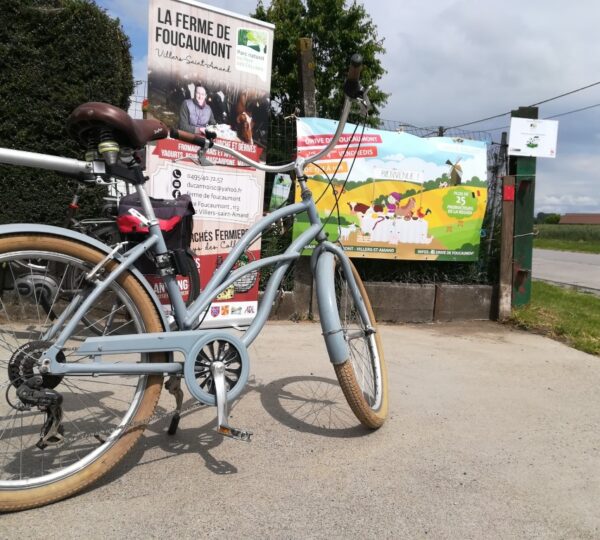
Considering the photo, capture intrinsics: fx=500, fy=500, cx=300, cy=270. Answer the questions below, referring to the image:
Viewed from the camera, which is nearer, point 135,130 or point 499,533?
point 499,533

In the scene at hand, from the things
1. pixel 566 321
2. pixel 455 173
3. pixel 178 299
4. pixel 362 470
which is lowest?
pixel 362 470

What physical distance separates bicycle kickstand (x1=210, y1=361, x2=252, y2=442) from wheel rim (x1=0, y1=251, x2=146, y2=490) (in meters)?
0.31

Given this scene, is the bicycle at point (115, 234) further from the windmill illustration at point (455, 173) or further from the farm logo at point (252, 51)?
the windmill illustration at point (455, 173)

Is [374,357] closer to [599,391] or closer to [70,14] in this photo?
[599,391]

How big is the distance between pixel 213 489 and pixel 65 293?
1071 millimetres

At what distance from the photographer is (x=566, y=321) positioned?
587 cm

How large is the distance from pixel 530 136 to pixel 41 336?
565cm

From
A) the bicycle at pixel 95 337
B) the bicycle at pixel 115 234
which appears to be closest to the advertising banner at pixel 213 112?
the bicycle at pixel 115 234

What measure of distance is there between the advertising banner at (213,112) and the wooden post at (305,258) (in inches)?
22.6

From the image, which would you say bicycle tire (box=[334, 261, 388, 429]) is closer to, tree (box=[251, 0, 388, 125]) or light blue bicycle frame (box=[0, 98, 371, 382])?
light blue bicycle frame (box=[0, 98, 371, 382])

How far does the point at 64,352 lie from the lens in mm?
2027

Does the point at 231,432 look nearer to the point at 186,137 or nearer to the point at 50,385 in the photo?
the point at 50,385

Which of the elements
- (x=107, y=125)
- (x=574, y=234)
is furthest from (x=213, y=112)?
(x=574, y=234)

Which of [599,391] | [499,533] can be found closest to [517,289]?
[599,391]
